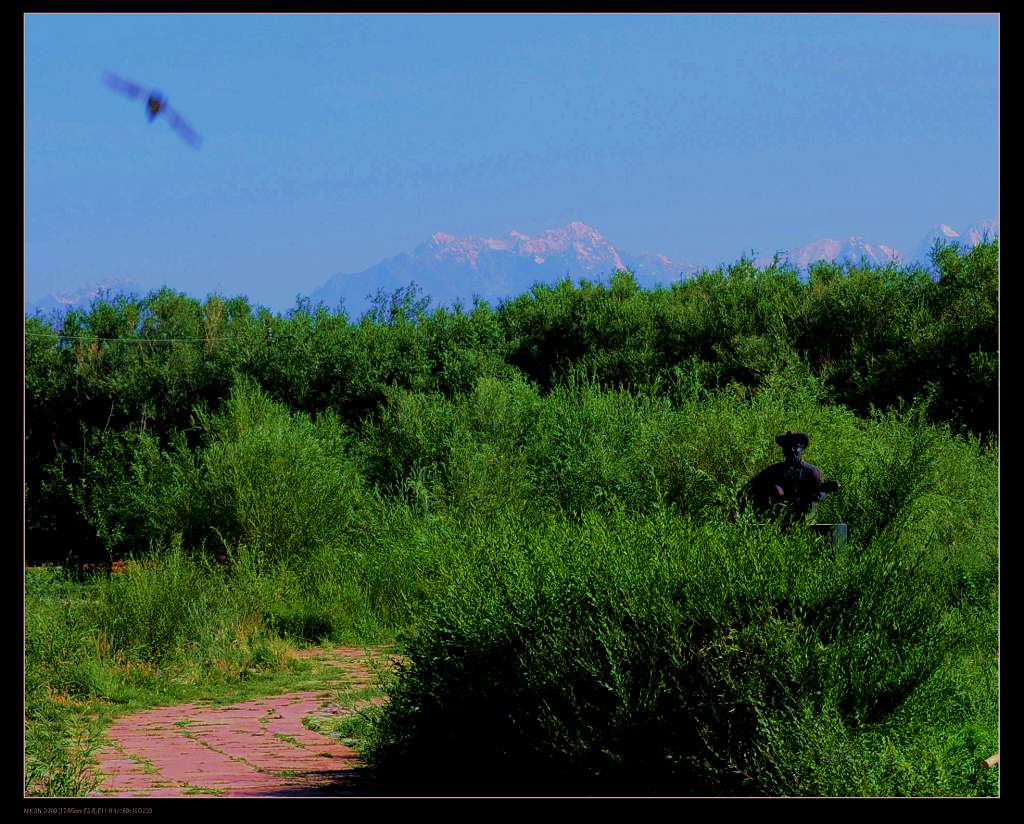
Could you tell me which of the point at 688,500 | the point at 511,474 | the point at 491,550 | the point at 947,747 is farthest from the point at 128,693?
the point at 511,474

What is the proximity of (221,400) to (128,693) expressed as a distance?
15.6m

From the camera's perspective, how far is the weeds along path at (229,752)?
19.3 feet

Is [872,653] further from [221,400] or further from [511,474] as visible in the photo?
[221,400]

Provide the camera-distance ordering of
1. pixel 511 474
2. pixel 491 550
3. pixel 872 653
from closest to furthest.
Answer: pixel 872 653, pixel 491 550, pixel 511 474

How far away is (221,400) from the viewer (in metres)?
24.2

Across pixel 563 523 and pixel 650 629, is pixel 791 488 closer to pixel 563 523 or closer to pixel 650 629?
pixel 563 523

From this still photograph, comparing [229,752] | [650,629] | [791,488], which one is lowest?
[229,752]

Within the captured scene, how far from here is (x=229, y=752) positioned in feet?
22.9

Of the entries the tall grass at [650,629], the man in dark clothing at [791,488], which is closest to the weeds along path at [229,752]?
the tall grass at [650,629]

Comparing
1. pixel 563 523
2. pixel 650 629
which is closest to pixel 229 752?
pixel 563 523

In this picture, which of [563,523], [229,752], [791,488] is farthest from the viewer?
[791,488]
